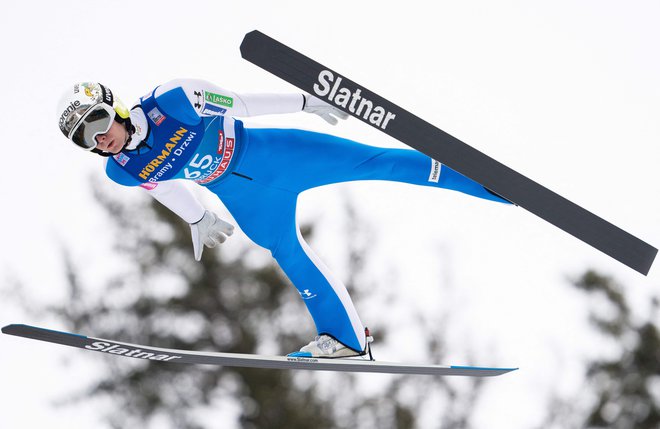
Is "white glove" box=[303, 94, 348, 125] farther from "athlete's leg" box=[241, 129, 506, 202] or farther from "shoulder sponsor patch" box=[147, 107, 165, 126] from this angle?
"shoulder sponsor patch" box=[147, 107, 165, 126]

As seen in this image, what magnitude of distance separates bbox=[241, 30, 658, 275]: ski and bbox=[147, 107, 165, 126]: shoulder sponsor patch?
76 centimetres

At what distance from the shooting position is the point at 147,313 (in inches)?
380

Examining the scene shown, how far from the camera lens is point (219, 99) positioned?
3537 mm

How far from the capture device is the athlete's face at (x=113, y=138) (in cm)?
349

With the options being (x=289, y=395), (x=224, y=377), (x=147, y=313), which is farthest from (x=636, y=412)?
(x=147, y=313)

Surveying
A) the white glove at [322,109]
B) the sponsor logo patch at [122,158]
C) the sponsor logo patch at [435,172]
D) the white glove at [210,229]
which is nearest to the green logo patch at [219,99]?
the white glove at [322,109]

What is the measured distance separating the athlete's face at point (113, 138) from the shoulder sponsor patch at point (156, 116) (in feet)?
0.46

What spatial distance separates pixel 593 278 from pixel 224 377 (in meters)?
4.21

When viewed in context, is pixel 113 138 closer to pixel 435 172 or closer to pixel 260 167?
pixel 260 167

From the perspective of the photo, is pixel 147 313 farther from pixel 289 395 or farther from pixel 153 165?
pixel 153 165

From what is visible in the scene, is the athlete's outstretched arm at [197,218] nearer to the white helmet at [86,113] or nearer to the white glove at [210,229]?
the white glove at [210,229]

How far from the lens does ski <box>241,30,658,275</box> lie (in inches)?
119

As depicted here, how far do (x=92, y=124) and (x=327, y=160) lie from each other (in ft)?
3.43

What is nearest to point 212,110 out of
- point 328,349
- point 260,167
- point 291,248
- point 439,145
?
point 260,167
